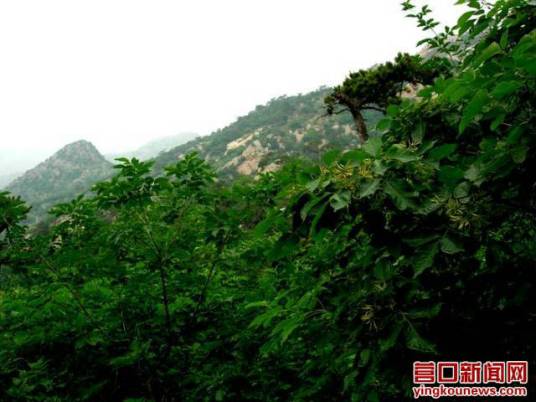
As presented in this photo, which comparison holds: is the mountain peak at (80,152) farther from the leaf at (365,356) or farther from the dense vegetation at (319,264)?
the leaf at (365,356)

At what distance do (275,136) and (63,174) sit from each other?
282ft

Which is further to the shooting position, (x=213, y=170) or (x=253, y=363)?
(x=213, y=170)

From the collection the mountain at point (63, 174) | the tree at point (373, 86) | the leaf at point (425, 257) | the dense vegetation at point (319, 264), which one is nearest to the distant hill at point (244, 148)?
the mountain at point (63, 174)

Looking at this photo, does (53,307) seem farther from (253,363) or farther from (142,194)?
(253,363)

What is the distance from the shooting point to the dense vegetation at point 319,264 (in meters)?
2.00

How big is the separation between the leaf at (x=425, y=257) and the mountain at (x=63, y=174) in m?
124

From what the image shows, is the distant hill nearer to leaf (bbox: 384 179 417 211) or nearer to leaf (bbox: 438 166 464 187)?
leaf (bbox: 438 166 464 187)

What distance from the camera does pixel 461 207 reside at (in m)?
2.02

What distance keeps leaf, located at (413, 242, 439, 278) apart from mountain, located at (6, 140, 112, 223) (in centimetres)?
12408

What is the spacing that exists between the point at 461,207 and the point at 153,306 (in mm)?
3607

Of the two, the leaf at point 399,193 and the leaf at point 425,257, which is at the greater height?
the leaf at point 399,193

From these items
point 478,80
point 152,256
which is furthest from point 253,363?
point 478,80

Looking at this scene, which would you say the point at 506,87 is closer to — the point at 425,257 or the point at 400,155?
the point at 400,155

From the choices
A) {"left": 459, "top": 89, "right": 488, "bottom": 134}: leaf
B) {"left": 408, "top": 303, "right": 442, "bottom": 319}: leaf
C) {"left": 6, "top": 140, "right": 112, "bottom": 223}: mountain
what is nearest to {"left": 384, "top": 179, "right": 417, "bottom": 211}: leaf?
{"left": 459, "top": 89, "right": 488, "bottom": 134}: leaf
